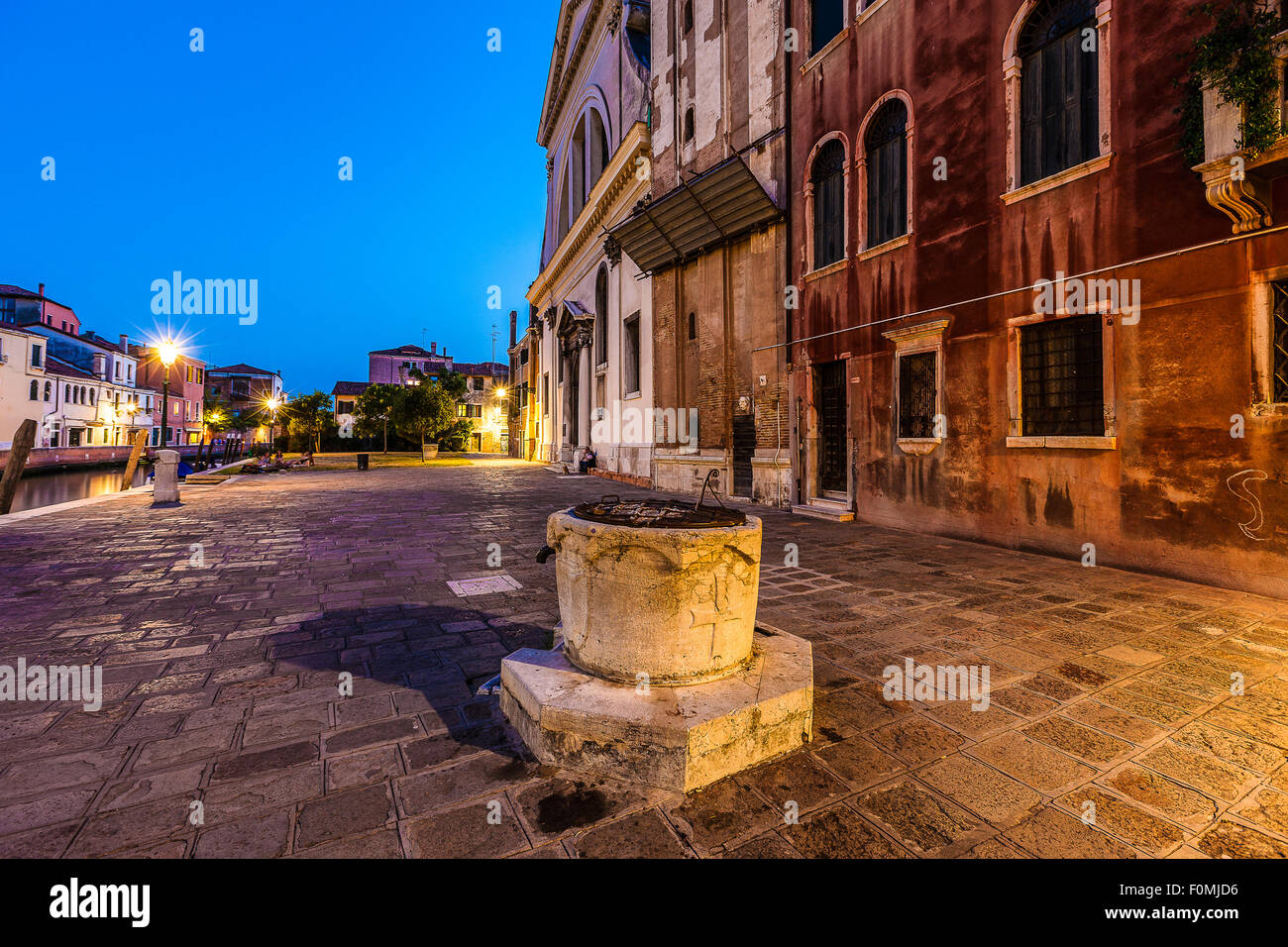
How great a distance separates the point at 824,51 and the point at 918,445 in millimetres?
8418

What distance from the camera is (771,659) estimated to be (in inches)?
123

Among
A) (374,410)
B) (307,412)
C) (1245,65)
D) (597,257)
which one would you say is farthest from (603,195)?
(307,412)

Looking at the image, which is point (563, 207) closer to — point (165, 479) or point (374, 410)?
point (374, 410)

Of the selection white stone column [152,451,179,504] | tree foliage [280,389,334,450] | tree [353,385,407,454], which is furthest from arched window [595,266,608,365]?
tree foliage [280,389,334,450]

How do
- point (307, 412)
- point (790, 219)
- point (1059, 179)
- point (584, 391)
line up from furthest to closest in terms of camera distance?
point (307, 412) → point (584, 391) → point (790, 219) → point (1059, 179)

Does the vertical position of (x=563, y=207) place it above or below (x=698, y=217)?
above

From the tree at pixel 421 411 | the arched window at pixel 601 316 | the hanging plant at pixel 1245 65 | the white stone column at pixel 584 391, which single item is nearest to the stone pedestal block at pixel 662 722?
the hanging plant at pixel 1245 65

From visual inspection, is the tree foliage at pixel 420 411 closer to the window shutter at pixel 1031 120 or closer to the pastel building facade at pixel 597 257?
the pastel building facade at pixel 597 257

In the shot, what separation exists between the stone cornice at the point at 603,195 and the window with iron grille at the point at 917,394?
13578 mm

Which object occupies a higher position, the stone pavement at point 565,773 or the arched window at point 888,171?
the arched window at point 888,171

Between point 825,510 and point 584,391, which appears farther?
point 584,391

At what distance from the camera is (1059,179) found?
739 cm

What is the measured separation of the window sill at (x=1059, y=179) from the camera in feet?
22.8
